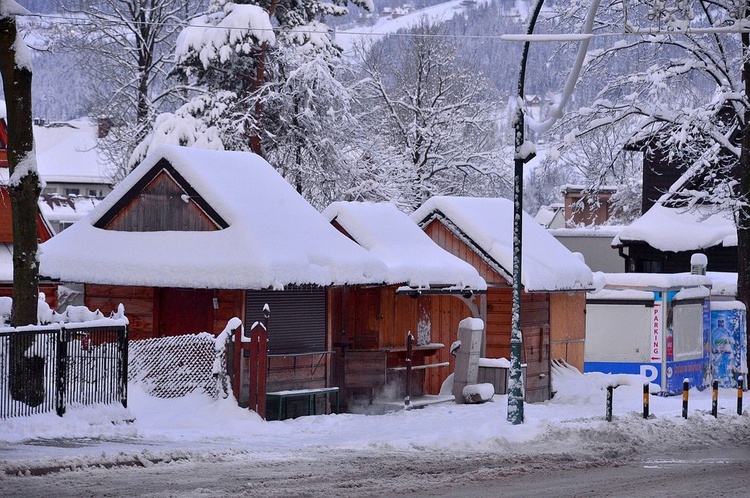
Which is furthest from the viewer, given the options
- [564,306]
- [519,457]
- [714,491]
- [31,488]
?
[564,306]

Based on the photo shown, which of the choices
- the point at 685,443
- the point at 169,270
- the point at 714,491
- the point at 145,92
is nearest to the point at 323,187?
the point at 145,92

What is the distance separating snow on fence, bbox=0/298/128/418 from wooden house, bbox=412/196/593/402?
36.0 feet

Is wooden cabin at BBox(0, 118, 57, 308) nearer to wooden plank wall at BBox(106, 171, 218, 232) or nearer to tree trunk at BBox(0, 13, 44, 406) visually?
wooden plank wall at BBox(106, 171, 218, 232)

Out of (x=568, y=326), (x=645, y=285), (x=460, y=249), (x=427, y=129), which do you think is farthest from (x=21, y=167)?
(x=427, y=129)

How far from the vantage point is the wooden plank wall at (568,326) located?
1190 inches

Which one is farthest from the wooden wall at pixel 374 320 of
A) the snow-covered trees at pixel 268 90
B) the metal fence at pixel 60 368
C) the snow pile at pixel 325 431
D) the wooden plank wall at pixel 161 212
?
the snow-covered trees at pixel 268 90

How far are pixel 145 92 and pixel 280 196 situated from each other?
20725mm

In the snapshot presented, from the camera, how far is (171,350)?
20.4 meters

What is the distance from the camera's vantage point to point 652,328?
29359 mm

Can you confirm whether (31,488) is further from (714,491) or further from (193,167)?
(193,167)

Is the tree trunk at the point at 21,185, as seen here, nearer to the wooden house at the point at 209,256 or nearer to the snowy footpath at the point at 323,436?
the snowy footpath at the point at 323,436

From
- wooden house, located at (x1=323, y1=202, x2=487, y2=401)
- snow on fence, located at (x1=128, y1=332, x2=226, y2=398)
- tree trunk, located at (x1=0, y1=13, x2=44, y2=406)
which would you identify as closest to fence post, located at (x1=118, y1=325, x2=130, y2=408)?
tree trunk, located at (x1=0, y1=13, x2=44, y2=406)

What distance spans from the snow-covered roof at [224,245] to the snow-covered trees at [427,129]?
2097cm

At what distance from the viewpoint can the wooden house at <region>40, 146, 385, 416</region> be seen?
21.6 metres
